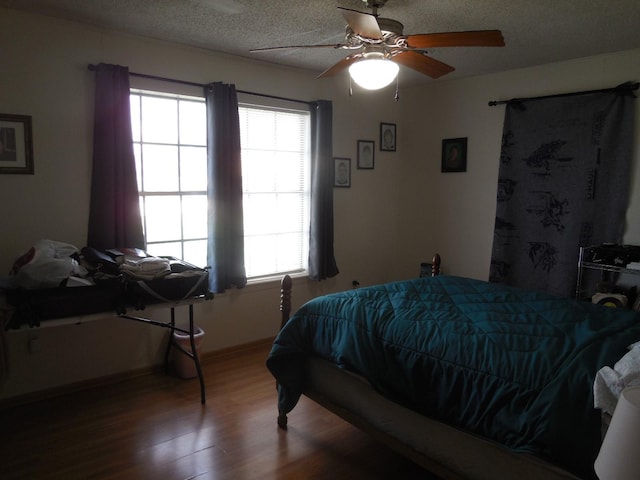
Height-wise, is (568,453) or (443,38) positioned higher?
(443,38)

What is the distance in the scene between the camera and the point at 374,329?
2.21 metres

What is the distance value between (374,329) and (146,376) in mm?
2020

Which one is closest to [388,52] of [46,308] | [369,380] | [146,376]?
[369,380]

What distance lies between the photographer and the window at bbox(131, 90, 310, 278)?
338 centimetres

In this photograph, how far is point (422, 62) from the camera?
260cm

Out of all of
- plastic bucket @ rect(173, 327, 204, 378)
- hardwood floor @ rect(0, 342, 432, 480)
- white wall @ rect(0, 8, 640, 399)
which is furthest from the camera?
plastic bucket @ rect(173, 327, 204, 378)

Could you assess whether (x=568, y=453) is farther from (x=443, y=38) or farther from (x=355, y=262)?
(x=355, y=262)

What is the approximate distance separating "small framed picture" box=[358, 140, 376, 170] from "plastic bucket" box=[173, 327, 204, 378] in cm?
241

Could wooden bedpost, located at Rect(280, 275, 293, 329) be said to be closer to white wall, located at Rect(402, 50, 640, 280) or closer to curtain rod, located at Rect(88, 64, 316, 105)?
curtain rod, located at Rect(88, 64, 316, 105)

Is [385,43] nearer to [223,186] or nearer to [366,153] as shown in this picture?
[223,186]

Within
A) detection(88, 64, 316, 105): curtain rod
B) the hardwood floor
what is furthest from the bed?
detection(88, 64, 316, 105): curtain rod

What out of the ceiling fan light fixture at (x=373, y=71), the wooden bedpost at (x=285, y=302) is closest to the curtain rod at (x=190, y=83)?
the ceiling fan light fixture at (x=373, y=71)

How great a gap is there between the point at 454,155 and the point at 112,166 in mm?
3197

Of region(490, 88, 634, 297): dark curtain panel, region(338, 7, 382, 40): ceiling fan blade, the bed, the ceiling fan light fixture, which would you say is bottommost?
the bed
